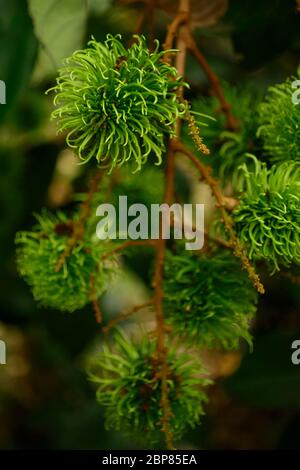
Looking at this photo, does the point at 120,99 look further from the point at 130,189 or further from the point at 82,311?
the point at 82,311

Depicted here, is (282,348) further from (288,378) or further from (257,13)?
(257,13)

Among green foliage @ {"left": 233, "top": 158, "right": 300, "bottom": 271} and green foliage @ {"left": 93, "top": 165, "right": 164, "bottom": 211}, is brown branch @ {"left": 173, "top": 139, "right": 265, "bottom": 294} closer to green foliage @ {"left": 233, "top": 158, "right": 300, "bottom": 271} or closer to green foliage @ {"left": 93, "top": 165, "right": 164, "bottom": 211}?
green foliage @ {"left": 233, "top": 158, "right": 300, "bottom": 271}

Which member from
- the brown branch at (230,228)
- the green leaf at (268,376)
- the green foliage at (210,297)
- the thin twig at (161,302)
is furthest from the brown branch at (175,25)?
the green leaf at (268,376)

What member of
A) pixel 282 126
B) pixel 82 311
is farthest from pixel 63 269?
pixel 82 311

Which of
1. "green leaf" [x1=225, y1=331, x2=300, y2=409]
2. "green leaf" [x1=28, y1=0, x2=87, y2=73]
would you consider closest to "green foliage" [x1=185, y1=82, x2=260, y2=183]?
"green leaf" [x1=28, y1=0, x2=87, y2=73]

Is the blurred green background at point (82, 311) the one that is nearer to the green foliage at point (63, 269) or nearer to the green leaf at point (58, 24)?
the green leaf at point (58, 24)

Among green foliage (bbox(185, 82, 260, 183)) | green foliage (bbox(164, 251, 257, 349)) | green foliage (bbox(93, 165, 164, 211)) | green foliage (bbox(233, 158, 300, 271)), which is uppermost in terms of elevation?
green foliage (bbox(185, 82, 260, 183))
